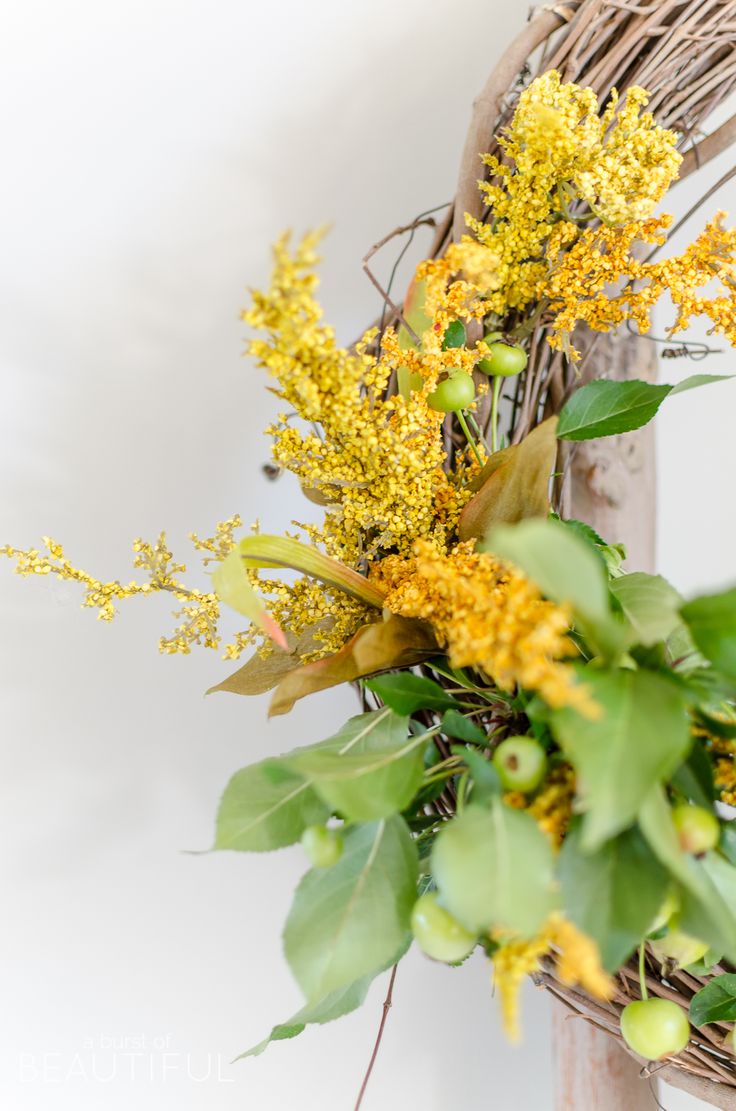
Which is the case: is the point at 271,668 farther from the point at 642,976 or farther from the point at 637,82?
the point at 637,82

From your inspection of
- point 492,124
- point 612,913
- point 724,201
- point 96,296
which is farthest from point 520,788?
point 724,201

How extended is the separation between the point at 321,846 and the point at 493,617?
146mm

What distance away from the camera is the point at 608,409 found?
1.94 ft

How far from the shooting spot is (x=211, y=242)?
83cm

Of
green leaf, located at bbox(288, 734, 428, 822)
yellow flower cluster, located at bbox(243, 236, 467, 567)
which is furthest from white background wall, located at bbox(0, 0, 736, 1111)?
green leaf, located at bbox(288, 734, 428, 822)

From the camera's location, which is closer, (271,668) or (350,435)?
(350,435)

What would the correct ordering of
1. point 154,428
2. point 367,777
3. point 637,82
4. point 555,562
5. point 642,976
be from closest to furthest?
point 555,562 < point 367,777 < point 642,976 < point 637,82 < point 154,428

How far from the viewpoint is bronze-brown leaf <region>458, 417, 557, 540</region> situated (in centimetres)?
53

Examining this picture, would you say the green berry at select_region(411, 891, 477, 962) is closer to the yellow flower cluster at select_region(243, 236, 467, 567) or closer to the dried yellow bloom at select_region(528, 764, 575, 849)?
the dried yellow bloom at select_region(528, 764, 575, 849)

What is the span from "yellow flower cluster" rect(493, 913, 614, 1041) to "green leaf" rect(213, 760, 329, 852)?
14 centimetres

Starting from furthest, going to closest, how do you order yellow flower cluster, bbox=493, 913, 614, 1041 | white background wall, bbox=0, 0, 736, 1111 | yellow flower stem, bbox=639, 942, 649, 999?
1. white background wall, bbox=0, 0, 736, 1111
2. yellow flower stem, bbox=639, 942, 649, 999
3. yellow flower cluster, bbox=493, 913, 614, 1041

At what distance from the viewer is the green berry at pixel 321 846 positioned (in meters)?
0.41

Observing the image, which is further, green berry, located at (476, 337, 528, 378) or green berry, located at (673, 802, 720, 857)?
green berry, located at (476, 337, 528, 378)

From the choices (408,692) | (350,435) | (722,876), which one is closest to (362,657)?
(408,692)
